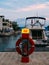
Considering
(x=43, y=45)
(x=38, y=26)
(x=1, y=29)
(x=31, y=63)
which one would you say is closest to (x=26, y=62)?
(x=31, y=63)

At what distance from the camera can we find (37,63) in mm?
12477

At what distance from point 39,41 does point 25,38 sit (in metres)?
15.9

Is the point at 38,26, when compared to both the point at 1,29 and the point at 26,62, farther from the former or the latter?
the point at 1,29

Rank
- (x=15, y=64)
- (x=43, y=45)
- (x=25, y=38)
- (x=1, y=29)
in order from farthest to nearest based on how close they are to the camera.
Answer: (x=1, y=29) < (x=43, y=45) < (x=25, y=38) < (x=15, y=64)

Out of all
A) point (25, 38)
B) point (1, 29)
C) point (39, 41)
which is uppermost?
point (25, 38)

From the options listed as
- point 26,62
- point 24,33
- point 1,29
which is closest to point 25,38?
point 24,33

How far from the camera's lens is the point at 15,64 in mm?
12133

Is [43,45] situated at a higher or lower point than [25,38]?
lower

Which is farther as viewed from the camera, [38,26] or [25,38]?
[38,26]

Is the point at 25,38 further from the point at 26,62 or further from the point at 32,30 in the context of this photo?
the point at 32,30

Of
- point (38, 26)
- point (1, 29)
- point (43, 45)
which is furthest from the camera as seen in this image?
point (1, 29)

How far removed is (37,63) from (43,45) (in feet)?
52.2

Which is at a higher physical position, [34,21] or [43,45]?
[34,21]

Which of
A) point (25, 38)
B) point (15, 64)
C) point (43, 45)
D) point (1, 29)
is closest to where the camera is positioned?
point (15, 64)
